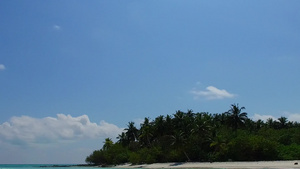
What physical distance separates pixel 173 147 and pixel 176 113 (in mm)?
10716

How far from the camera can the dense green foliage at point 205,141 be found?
6669cm

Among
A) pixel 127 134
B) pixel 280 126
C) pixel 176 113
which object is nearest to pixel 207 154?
pixel 176 113

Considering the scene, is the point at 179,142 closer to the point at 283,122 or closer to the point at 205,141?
the point at 205,141

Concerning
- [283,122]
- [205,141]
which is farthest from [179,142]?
[283,122]

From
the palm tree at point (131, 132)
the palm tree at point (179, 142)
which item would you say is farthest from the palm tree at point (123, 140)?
the palm tree at point (179, 142)

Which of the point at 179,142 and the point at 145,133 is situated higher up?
the point at 145,133

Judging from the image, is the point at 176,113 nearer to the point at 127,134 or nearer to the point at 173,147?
the point at 173,147

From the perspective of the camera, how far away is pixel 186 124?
77.9m

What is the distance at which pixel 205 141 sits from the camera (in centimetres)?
7438

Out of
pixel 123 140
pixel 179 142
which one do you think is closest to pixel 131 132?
pixel 123 140

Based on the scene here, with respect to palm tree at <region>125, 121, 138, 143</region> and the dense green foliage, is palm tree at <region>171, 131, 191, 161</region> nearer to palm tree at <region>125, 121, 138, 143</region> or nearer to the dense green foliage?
the dense green foliage

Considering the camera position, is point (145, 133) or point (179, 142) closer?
point (179, 142)

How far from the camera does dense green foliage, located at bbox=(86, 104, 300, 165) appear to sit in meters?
66.7

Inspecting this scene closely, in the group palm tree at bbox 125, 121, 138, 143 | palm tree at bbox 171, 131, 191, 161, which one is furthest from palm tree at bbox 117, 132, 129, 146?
palm tree at bbox 171, 131, 191, 161
